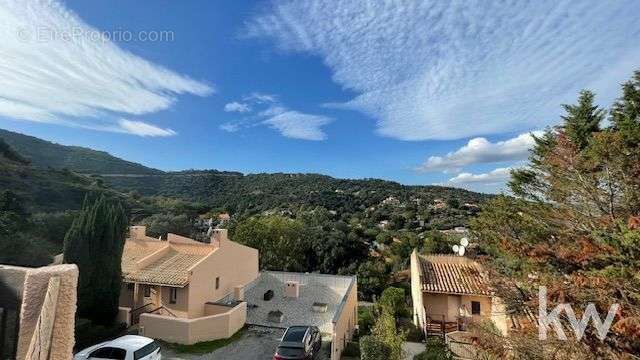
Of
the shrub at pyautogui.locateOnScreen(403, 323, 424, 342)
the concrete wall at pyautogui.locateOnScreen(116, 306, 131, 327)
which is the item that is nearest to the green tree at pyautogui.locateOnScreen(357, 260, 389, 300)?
the shrub at pyautogui.locateOnScreen(403, 323, 424, 342)

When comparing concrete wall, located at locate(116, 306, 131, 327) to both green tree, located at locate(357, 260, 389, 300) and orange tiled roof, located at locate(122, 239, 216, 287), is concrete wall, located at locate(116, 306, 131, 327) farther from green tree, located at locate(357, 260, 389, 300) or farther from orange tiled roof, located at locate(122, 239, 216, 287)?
green tree, located at locate(357, 260, 389, 300)

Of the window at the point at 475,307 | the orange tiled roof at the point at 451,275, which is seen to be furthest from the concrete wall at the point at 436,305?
the window at the point at 475,307

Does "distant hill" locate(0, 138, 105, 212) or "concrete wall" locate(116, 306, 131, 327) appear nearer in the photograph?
"concrete wall" locate(116, 306, 131, 327)

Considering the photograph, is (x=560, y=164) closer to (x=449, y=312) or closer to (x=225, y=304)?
(x=449, y=312)

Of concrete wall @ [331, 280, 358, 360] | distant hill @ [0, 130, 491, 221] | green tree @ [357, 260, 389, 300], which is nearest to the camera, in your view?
concrete wall @ [331, 280, 358, 360]

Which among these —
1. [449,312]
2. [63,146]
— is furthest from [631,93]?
[63,146]

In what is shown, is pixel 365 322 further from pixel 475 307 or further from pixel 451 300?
pixel 475 307
